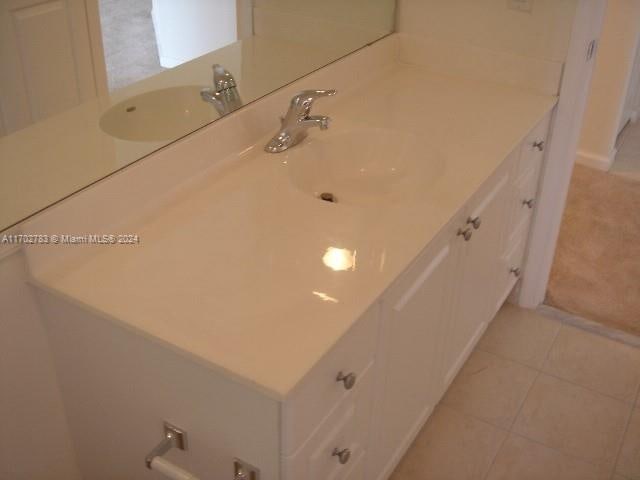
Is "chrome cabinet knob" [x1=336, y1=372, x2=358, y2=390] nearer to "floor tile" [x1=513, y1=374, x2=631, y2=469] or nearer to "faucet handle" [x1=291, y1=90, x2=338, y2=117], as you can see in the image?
"faucet handle" [x1=291, y1=90, x2=338, y2=117]

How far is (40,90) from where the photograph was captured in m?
1.27

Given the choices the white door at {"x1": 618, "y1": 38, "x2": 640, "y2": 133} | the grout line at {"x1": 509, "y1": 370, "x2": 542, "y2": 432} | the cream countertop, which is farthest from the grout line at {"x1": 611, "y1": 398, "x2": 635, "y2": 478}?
the white door at {"x1": 618, "y1": 38, "x2": 640, "y2": 133}

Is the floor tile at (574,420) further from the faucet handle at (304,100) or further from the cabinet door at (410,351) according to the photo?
the faucet handle at (304,100)

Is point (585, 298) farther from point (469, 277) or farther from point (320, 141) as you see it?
point (320, 141)

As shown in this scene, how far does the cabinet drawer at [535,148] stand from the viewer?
206cm

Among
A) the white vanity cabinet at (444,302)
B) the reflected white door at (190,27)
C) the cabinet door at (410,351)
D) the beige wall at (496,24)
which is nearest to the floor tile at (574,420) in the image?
the white vanity cabinet at (444,302)

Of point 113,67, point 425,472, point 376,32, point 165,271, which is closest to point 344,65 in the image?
point 376,32

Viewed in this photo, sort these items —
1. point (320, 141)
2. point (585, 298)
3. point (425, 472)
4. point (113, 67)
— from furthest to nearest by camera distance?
point (585, 298) → point (425, 472) → point (320, 141) → point (113, 67)

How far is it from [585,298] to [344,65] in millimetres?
1305

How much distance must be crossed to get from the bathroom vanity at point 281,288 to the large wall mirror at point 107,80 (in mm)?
49

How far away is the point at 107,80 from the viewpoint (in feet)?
4.58

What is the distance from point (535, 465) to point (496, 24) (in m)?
1.29

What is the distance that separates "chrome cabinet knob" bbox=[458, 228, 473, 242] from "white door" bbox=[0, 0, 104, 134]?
848 millimetres

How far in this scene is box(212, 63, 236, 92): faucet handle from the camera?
1666mm
